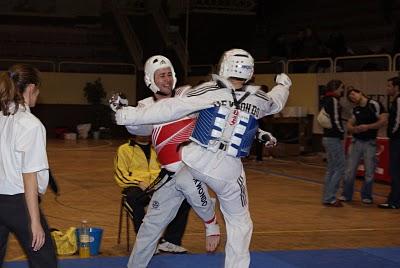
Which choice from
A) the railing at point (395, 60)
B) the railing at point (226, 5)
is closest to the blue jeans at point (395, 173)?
the railing at point (395, 60)

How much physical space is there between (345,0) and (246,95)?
20365mm

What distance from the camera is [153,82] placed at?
648 cm

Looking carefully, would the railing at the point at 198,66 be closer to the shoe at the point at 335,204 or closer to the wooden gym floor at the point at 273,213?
the wooden gym floor at the point at 273,213

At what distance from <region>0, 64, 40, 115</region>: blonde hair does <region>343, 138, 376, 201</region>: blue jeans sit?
22.9ft

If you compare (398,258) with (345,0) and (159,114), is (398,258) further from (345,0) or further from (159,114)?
(345,0)

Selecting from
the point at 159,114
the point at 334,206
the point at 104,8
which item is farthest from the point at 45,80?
the point at 159,114

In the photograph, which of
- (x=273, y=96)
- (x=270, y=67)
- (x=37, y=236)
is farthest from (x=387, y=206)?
(x=270, y=67)

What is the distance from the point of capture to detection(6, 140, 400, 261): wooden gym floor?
26.9ft

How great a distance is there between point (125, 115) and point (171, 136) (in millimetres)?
784

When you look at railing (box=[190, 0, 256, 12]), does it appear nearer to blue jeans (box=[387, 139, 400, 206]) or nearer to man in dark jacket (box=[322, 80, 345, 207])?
man in dark jacket (box=[322, 80, 345, 207])

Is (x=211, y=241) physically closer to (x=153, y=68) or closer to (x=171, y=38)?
(x=153, y=68)

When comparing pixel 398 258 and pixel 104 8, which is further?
pixel 104 8

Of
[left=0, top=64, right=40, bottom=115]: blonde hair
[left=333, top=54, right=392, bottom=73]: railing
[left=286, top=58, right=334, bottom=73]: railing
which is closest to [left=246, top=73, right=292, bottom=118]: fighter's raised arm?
[left=0, top=64, right=40, bottom=115]: blonde hair

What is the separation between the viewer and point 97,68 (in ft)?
85.6
